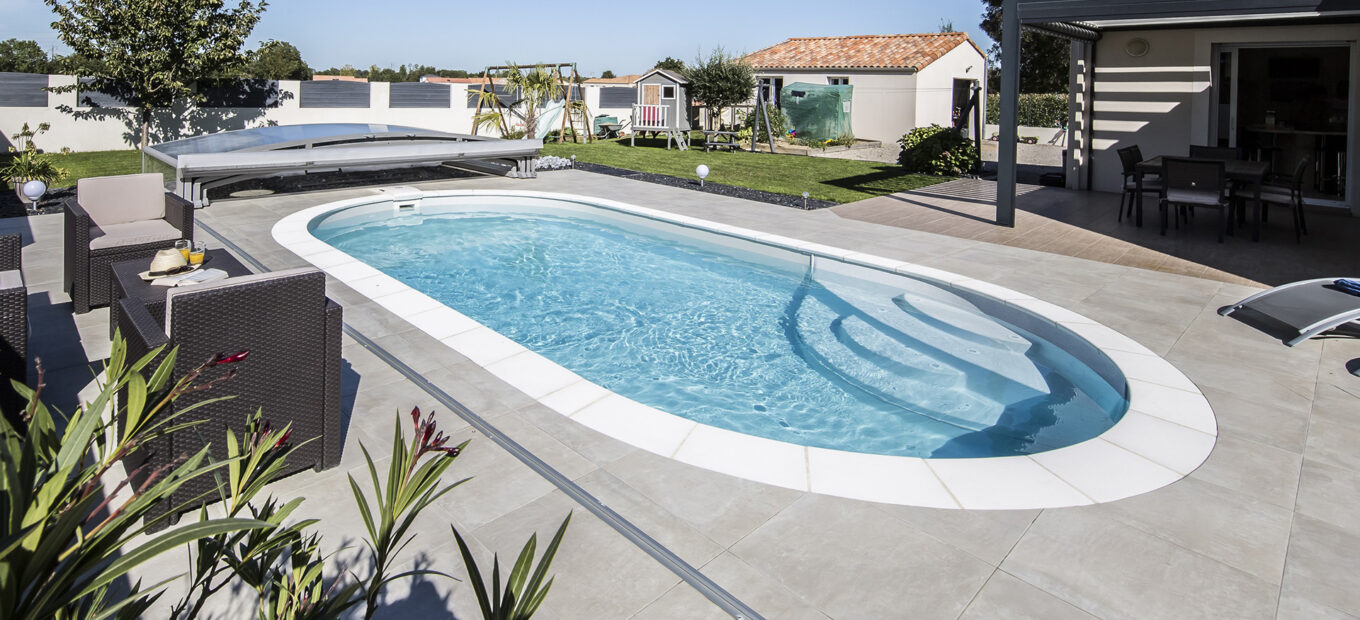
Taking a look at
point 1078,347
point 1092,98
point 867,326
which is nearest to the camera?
point 1078,347

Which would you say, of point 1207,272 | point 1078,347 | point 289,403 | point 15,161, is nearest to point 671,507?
point 289,403

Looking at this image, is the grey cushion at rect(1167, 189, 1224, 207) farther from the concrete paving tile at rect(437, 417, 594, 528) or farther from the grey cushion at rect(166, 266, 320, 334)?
the grey cushion at rect(166, 266, 320, 334)

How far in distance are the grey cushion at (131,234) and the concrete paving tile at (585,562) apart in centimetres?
413

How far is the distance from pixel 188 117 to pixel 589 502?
19.2m

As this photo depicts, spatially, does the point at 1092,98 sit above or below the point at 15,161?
above

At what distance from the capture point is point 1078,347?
5.54 m

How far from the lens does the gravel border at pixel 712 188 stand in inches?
449

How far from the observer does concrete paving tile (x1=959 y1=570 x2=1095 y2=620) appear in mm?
2695

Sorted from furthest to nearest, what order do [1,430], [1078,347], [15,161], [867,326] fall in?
[15,161] < [867,326] < [1078,347] < [1,430]

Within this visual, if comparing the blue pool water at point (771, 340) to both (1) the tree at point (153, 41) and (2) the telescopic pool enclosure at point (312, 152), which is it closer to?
(2) the telescopic pool enclosure at point (312, 152)

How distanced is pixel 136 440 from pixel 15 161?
1204 cm

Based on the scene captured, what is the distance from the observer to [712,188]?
501 inches

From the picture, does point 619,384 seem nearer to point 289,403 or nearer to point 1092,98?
point 289,403

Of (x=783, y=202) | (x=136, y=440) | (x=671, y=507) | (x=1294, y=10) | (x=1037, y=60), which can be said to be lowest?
(x=671, y=507)
